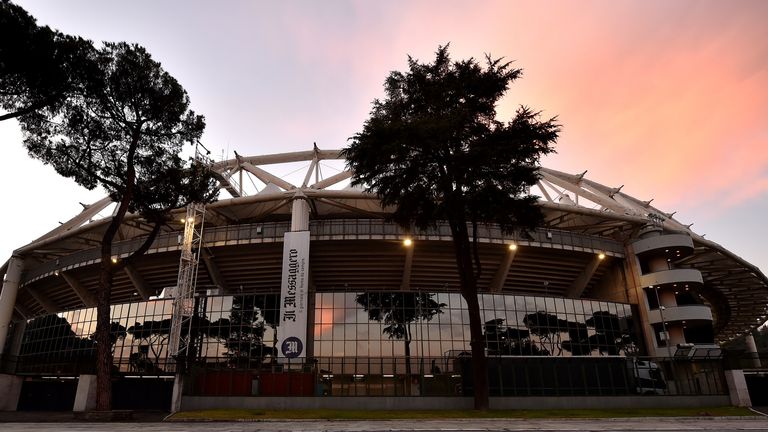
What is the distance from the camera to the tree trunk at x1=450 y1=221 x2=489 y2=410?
2361cm

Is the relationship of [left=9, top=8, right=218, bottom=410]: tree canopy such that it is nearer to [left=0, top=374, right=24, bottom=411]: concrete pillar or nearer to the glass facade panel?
the glass facade panel

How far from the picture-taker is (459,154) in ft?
81.1

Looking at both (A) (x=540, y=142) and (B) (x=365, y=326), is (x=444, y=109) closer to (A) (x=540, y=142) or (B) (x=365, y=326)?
(A) (x=540, y=142)

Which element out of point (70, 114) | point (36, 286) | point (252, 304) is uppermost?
point (70, 114)

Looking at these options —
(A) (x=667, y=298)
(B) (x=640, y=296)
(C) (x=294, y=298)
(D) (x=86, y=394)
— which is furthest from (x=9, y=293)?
(A) (x=667, y=298)

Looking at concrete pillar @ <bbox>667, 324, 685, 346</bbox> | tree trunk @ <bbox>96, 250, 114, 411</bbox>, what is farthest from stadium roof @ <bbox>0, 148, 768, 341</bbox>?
tree trunk @ <bbox>96, 250, 114, 411</bbox>

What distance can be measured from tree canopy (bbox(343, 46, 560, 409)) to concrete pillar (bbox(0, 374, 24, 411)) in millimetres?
32927

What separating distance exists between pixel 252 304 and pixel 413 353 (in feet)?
43.5

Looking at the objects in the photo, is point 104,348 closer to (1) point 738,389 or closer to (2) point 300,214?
(2) point 300,214

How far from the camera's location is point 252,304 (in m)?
38.0

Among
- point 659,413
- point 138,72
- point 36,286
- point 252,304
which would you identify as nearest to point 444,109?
point 138,72

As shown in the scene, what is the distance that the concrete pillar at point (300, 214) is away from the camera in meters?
38.4

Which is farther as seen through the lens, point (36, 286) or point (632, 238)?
point (36, 286)

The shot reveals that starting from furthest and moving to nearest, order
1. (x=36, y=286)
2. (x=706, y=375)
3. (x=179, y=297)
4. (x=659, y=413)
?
(x=36, y=286)
(x=179, y=297)
(x=706, y=375)
(x=659, y=413)
